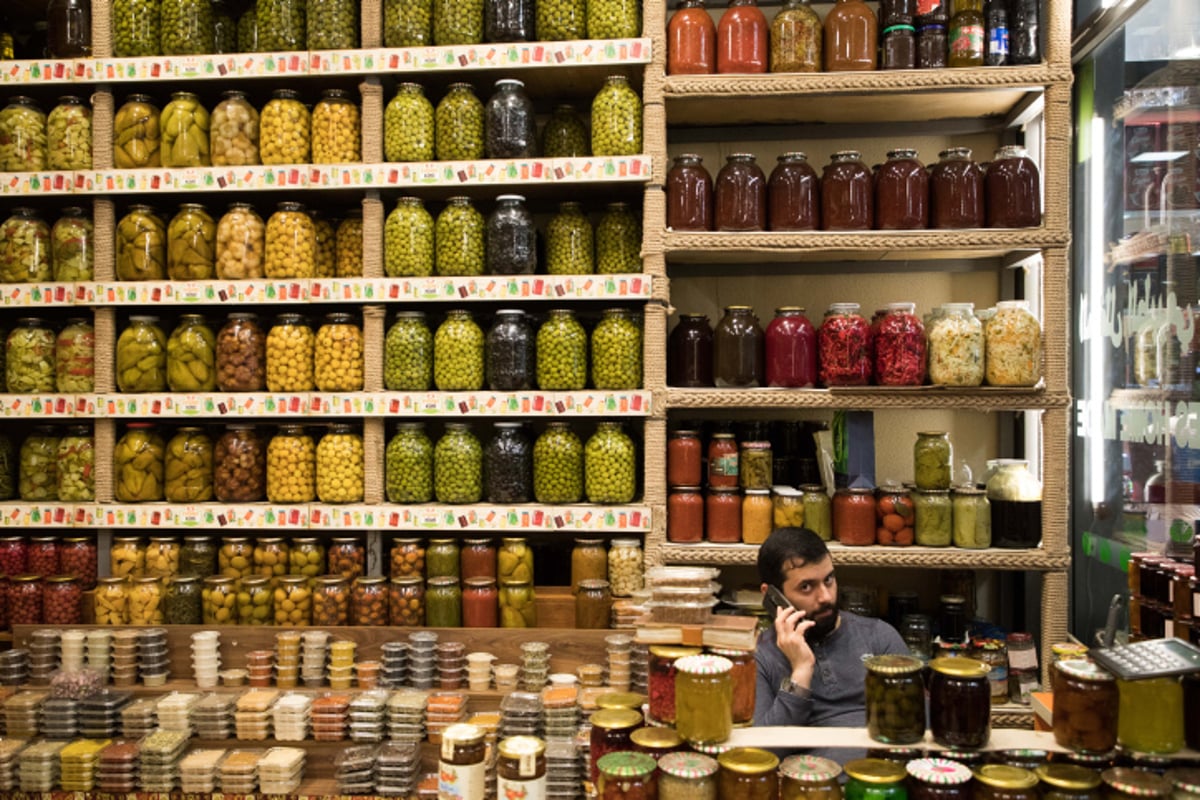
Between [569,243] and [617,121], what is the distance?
0.42 metres

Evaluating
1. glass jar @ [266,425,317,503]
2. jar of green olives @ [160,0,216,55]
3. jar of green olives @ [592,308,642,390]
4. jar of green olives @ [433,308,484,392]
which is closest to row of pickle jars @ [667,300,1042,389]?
jar of green olives @ [592,308,642,390]

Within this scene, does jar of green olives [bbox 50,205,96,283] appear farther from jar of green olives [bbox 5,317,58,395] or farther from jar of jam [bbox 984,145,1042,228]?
jar of jam [bbox 984,145,1042,228]

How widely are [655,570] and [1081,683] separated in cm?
88

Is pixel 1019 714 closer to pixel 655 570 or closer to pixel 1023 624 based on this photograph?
pixel 1023 624

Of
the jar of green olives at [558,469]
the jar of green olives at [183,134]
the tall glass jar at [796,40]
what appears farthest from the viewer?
the jar of green olives at [183,134]

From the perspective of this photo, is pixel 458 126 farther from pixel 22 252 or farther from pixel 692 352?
pixel 22 252

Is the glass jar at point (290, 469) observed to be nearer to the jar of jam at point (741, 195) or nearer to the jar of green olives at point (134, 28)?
the jar of green olives at point (134, 28)

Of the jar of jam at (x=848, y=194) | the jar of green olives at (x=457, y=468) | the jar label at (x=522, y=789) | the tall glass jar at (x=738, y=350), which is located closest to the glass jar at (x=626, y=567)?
the jar of green olives at (x=457, y=468)

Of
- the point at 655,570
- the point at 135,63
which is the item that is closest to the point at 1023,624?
the point at 655,570

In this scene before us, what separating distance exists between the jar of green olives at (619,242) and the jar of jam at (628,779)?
75.4 inches

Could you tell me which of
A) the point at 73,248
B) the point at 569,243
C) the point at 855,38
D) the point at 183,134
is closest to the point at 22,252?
the point at 73,248

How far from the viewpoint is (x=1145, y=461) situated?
9.53 feet

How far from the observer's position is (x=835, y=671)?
2.33 meters

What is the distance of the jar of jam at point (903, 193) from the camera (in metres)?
2.95
